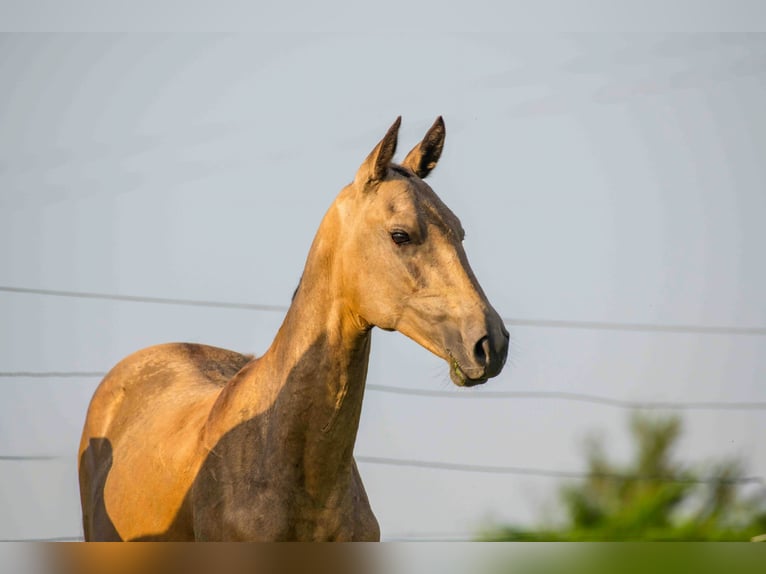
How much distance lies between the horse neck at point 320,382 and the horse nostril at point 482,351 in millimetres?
519

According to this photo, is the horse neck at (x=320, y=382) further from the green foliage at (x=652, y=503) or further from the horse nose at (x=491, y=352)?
the green foliage at (x=652, y=503)

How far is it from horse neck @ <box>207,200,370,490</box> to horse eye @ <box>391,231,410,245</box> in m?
0.28

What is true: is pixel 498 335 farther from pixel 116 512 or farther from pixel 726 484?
pixel 726 484

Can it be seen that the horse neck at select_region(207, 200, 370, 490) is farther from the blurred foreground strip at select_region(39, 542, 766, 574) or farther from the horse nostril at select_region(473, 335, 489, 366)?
the blurred foreground strip at select_region(39, 542, 766, 574)

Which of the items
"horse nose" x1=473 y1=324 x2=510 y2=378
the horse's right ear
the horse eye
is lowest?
"horse nose" x1=473 y1=324 x2=510 y2=378

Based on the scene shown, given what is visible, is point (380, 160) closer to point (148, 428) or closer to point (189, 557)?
point (148, 428)

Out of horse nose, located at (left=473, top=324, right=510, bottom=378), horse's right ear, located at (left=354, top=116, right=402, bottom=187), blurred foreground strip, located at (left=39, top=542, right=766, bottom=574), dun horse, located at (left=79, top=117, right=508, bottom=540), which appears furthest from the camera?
horse's right ear, located at (left=354, top=116, right=402, bottom=187)

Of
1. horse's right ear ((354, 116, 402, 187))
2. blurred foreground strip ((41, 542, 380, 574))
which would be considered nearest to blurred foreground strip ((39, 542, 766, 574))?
blurred foreground strip ((41, 542, 380, 574))

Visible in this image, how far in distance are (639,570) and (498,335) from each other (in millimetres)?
1753

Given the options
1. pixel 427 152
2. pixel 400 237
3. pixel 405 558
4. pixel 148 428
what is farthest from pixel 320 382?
pixel 405 558

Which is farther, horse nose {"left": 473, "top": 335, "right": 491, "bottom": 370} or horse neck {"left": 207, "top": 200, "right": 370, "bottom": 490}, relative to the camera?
horse neck {"left": 207, "top": 200, "right": 370, "bottom": 490}

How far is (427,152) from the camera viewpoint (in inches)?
165

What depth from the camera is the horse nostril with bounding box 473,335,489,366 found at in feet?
11.1

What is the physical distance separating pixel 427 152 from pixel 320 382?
94 centimetres
